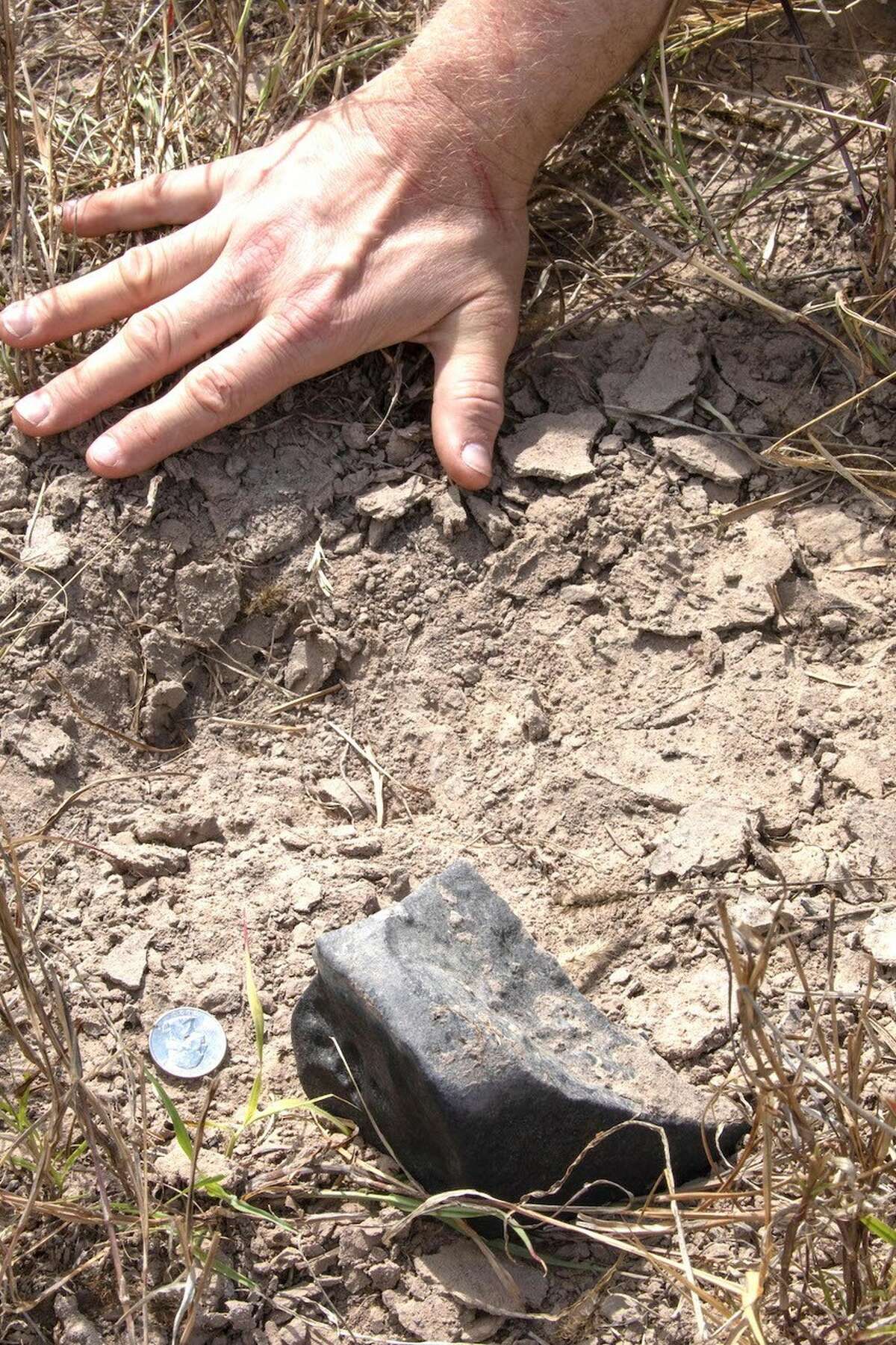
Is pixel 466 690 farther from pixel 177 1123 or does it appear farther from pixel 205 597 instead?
pixel 177 1123

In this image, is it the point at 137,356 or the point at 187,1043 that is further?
the point at 137,356

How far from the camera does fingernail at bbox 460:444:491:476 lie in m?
1.96

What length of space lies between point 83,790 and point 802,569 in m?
1.13

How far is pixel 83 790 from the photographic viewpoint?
5.87 ft

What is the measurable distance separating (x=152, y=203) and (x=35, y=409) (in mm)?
467

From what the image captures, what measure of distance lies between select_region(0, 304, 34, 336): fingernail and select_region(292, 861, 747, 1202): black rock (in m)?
1.21

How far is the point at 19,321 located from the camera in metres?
2.06

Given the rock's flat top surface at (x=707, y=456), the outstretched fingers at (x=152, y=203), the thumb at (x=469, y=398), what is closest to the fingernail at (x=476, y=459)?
the thumb at (x=469, y=398)

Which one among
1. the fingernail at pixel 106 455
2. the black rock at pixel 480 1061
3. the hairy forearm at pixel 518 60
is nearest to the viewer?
the black rock at pixel 480 1061

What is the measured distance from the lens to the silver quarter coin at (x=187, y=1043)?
5.07ft

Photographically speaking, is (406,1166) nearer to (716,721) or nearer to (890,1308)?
(890,1308)

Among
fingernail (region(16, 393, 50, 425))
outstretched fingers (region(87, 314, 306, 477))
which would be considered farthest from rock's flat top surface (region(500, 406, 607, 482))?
fingernail (region(16, 393, 50, 425))

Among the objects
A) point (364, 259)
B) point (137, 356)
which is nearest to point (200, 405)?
point (137, 356)

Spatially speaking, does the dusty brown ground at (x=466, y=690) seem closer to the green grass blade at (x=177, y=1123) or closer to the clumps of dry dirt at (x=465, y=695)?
the clumps of dry dirt at (x=465, y=695)
